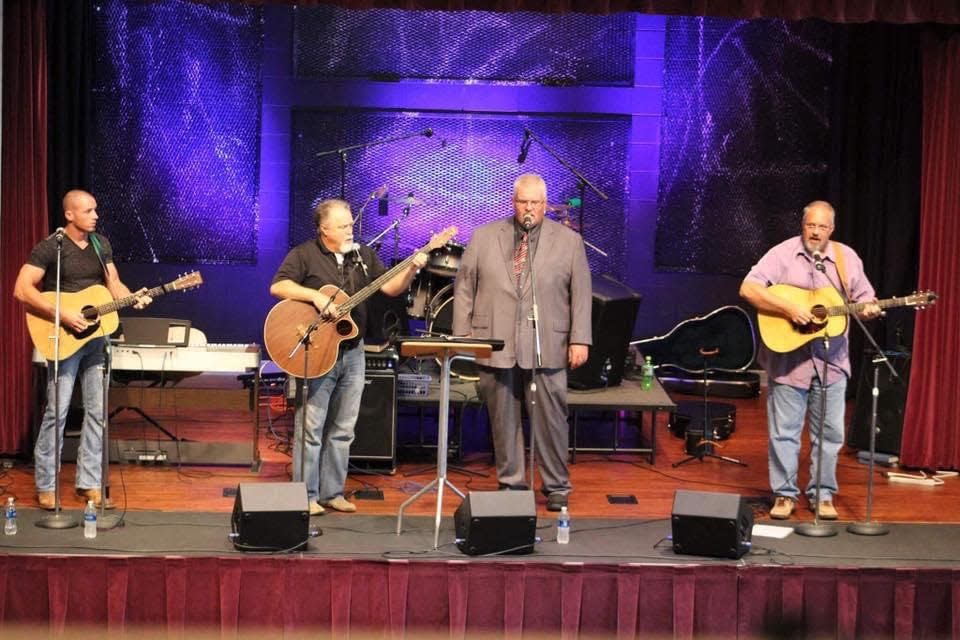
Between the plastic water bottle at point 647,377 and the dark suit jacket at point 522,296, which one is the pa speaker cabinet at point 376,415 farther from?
the plastic water bottle at point 647,377

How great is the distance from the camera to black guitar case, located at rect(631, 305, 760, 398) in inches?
473

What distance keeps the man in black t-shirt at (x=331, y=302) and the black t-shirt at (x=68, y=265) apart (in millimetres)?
1115

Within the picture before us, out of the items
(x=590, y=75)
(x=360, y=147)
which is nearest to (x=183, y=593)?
(x=360, y=147)

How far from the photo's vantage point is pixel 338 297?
Answer: 697 cm

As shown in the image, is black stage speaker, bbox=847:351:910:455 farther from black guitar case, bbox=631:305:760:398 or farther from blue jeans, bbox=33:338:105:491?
blue jeans, bbox=33:338:105:491

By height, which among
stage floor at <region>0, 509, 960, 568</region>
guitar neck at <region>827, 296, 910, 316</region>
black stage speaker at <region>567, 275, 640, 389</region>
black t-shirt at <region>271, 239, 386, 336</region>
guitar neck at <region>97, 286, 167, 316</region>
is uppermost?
black t-shirt at <region>271, 239, 386, 336</region>

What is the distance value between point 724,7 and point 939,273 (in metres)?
2.44

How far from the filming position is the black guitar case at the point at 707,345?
1202 centimetres

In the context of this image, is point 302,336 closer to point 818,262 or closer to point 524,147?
point 818,262

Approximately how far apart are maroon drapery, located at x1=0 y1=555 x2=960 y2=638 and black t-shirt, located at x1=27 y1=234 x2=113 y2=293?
1.70 metres

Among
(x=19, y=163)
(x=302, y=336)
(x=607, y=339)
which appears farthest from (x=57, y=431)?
(x=607, y=339)

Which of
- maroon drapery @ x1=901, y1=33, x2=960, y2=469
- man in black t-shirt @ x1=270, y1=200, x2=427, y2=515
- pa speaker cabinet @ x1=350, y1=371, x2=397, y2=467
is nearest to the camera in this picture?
man in black t-shirt @ x1=270, y1=200, x2=427, y2=515

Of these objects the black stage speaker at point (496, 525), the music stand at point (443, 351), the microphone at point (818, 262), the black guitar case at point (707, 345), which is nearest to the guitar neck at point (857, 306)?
the microphone at point (818, 262)

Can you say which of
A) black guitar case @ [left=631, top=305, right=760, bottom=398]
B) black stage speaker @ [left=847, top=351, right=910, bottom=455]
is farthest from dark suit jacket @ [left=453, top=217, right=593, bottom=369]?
black guitar case @ [left=631, top=305, right=760, bottom=398]
